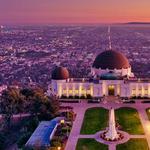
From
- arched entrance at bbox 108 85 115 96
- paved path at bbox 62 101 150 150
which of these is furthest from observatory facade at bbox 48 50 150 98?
paved path at bbox 62 101 150 150

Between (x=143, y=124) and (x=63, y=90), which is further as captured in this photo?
(x=63, y=90)

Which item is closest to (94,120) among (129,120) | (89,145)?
(129,120)

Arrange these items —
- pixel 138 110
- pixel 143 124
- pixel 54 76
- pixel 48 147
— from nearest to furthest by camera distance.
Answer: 1. pixel 48 147
2. pixel 143 124
3. pixel 138 110
4. pixel 54 76

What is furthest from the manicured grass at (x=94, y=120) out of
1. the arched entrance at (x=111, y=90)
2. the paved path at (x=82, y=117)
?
the arched entrance at (x=111, y=90)

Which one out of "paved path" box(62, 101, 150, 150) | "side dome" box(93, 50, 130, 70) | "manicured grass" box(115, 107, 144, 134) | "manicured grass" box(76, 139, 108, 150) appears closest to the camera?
"manicured grass" box(76, 139, 108, 150)

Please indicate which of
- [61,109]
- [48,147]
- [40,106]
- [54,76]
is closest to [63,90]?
[54,76]

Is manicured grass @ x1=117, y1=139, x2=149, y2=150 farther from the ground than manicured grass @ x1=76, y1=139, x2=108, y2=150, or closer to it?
farther from the ground

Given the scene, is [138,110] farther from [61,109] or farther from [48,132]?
[48,132]

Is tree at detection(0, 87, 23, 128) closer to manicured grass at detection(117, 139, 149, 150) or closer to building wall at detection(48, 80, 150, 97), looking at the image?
building wall at detection(48, 80, 150, 97)
